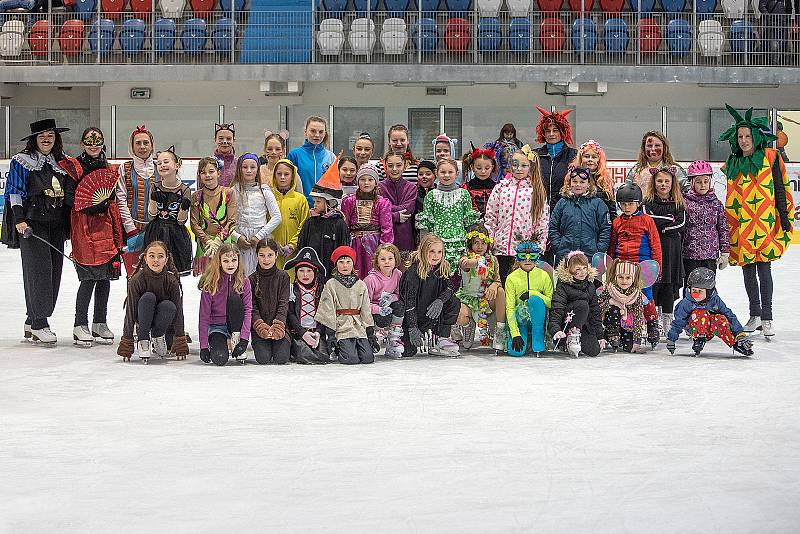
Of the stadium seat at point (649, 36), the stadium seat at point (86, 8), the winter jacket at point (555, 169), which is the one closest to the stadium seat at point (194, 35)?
the stadium seat at point (86, 8)

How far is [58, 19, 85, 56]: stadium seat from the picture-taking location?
80.6ft

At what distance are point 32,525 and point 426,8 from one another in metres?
21.2

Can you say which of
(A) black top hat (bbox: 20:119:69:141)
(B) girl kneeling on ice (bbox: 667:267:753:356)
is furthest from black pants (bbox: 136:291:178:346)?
(B) girl kneeling on ice (bbox: 667:267:753:356)

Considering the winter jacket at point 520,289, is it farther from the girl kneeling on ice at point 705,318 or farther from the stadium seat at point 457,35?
the stadium seat at point 457,35

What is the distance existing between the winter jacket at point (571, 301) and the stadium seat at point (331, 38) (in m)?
16.0

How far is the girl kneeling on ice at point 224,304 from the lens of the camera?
8.29 metres

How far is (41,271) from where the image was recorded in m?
9.16

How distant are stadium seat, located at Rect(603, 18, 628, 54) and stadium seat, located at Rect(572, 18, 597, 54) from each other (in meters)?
0.23

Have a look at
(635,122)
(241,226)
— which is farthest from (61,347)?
(635,122)

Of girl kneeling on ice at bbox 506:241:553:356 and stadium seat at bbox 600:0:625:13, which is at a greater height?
stadium seat at bbox 600:0:625:13

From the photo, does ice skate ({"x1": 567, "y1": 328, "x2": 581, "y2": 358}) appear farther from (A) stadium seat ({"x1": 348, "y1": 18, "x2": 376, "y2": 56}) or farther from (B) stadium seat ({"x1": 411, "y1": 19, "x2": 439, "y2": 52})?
(B) stadium seat ({"x1": 411, "y1": 19, "x2": 439, "y2": 52})

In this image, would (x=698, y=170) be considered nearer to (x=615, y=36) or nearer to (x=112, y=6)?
(x=615, y=36)

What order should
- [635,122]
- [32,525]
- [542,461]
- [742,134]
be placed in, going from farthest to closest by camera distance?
1. [635,122]
2. [742,134]
3. [542,461]
4. [32,525]

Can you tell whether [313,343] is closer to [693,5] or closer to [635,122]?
[635,122]
